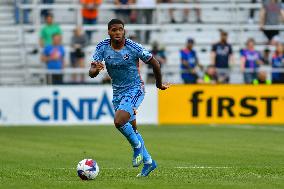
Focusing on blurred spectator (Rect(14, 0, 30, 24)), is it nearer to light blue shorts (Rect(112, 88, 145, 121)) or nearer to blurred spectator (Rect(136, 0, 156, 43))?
blurred spectator (Rect(136, 0, 156, 43))

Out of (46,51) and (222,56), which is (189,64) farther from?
(46,51)

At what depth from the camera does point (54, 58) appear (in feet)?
96.7

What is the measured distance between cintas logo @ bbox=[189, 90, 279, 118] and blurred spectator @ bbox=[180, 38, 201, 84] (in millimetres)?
896

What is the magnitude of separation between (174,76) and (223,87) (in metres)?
2.77

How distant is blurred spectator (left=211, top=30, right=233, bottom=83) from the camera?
29.3 metres

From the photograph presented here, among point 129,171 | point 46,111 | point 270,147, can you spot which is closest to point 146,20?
point 46,111

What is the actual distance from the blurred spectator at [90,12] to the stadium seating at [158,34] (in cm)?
50

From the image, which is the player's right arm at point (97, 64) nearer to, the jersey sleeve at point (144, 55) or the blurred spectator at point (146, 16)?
the jersey sleeve at point (144, 55)

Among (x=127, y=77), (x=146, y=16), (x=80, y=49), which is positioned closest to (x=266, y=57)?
(x=146, y=16)

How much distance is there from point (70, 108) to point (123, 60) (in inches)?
589

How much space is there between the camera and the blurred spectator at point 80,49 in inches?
1185

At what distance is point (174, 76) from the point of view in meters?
31.1

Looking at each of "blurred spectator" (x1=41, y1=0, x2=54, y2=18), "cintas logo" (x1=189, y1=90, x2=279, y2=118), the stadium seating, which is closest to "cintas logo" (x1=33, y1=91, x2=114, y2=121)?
the stadium seating

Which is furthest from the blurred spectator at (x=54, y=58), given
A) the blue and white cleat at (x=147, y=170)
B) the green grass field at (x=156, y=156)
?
the blue and white cleat at (x=147, y=170)
